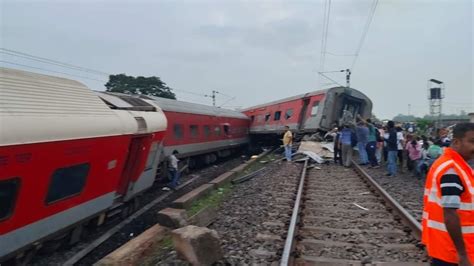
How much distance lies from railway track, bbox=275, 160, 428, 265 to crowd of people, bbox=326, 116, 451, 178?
267 cm

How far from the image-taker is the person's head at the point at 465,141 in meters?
2.80

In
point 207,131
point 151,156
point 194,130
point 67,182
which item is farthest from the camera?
point 207,131

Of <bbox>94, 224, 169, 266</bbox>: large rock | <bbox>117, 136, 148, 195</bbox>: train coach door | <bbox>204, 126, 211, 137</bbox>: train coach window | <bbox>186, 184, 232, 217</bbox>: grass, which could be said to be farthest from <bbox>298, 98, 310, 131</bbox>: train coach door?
<bbox>94, 224, 169, 266</bbox>: large rock

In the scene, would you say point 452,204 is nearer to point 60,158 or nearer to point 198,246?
point 198,246

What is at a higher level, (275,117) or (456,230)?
(275,117)

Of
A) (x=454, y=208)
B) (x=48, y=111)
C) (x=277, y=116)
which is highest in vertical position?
(x=277, y=116)

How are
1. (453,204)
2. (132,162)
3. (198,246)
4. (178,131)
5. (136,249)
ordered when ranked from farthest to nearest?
(178,131) < (132,162) < (136,249) < (198,246) < (453,204)

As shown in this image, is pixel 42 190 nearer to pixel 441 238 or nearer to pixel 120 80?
pixel 441 238

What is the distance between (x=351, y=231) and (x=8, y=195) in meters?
4.57

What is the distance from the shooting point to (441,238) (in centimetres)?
275

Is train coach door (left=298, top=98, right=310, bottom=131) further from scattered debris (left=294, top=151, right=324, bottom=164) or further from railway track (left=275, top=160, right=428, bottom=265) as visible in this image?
railway track (left=275, top=160, right=428, bottom=265)

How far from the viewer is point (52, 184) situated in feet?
17.1

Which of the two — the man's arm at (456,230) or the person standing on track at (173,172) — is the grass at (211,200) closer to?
the person standing on track at (173,172)

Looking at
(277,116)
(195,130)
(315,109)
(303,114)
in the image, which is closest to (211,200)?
(195,130)
